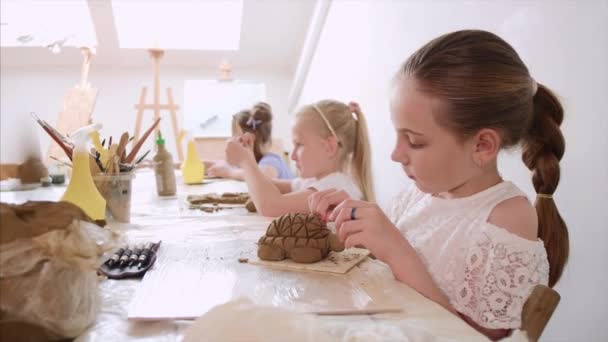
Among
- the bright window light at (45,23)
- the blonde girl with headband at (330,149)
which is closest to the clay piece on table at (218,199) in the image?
the blonde girl with headband at (330,149)

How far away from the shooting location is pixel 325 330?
1.40ft

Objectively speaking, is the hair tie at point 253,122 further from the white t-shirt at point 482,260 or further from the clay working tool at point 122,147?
the white t-shirt at point 482,260

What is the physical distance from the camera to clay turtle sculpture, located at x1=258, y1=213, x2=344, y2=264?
73 cm

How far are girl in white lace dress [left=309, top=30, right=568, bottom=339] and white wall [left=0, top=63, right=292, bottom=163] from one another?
4000 mm

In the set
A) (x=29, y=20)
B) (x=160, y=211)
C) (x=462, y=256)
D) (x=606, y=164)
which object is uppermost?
(x=29, y=20)

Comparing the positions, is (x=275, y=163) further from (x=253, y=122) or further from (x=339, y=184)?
(x=339, y=184)

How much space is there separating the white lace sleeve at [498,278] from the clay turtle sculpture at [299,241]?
0.21 meters

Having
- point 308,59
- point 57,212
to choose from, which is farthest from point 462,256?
point 308,59

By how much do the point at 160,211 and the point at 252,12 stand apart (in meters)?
3.01

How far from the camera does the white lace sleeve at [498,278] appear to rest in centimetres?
65

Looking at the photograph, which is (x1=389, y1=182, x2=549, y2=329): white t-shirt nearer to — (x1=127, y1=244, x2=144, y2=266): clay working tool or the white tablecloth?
the white tablecloth

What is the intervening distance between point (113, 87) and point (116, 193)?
3.95 meters

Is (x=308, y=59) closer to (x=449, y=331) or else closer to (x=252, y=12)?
(x=252, y=12)

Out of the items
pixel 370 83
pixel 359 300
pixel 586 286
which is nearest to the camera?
pixel 359 300
